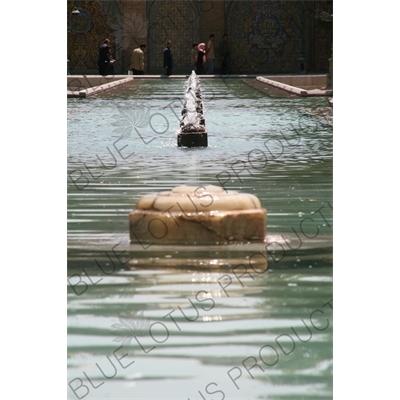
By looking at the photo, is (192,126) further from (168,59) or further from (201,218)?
(168,59)

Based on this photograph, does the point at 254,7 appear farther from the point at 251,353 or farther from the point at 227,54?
the point at 251,353

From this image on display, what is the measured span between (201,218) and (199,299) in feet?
4.44

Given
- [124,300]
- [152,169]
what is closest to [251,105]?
[152,169]

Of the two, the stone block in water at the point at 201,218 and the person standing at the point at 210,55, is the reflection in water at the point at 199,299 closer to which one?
the stone block in water at the point at 201,218

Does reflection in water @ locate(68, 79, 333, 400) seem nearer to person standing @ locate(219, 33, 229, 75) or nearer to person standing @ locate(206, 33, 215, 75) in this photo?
person standing @ locate(206, 33, 215, 75)

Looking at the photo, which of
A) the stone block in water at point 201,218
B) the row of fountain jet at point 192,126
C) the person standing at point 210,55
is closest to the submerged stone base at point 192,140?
the row of fountain jet at point 192,126

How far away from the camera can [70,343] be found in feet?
Result: 14.1

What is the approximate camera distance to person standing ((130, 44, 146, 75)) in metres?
36.8

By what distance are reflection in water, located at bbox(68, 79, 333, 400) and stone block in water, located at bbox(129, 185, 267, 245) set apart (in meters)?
0.15

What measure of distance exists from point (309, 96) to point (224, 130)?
8.82 meters

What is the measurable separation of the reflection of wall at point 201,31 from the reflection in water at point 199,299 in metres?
28.8

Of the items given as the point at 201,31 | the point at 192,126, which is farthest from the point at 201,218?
the point at 201,31

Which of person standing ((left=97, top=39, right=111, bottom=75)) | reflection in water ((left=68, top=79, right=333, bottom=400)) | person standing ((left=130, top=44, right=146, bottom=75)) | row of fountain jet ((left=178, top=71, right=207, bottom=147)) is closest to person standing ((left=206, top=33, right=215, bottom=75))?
person standing ((left=130, top=44, right=146, bottom=75))

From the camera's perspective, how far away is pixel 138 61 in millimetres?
37094
